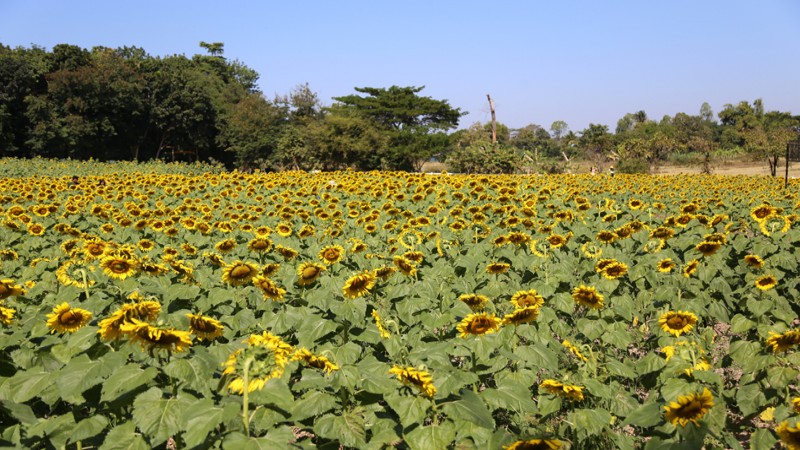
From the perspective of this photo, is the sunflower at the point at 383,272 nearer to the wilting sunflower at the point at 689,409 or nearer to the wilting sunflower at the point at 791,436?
the wilting sunflower at the point at 689,409

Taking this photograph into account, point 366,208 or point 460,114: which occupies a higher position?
point 460,114

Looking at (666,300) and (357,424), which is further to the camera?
(666,300)

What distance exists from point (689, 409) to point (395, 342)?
140 cm

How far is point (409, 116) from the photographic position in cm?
5384

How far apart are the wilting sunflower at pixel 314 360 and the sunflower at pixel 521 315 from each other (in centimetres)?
99

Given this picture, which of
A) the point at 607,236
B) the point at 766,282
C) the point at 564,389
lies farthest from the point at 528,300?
the point at 607,236

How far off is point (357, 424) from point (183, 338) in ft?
2.42

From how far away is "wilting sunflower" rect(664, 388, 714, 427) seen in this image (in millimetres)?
2000

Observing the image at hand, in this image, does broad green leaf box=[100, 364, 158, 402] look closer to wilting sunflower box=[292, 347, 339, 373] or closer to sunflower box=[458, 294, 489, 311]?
wilting sunflower box=[292, 347, 339, 373]

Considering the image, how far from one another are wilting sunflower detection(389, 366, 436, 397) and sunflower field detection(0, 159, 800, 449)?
0.04 feet

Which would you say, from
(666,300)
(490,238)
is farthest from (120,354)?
(490,238)

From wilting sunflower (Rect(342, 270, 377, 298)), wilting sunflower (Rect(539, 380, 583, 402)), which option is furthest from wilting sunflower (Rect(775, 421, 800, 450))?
wilting sunflower (Rect(342, 270, 377, 298))

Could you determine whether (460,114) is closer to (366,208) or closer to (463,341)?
(366,208)

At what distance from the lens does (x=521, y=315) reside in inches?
117
